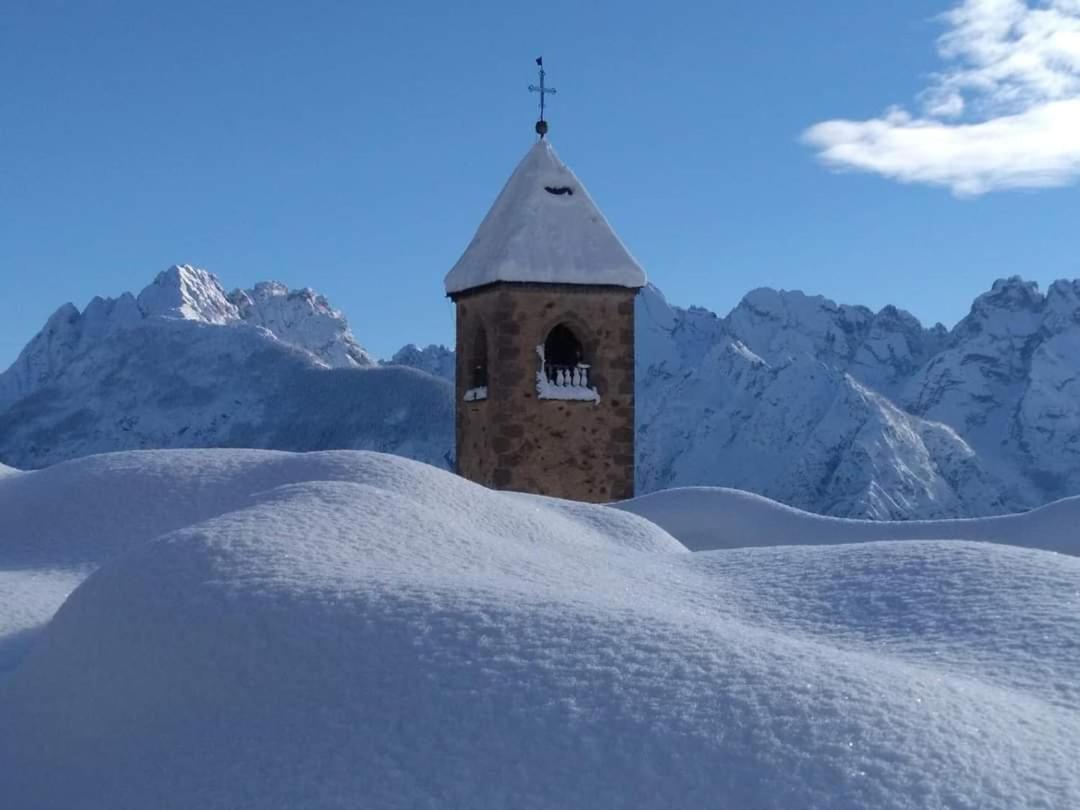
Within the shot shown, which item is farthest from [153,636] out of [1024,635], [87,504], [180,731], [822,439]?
[822,439]

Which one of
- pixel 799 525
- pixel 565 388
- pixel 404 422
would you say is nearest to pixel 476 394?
pixel 565 388

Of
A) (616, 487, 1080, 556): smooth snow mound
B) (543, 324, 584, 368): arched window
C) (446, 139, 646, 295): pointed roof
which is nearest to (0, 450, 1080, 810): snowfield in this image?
(616, 487, 1080, 556): smooth snow mound

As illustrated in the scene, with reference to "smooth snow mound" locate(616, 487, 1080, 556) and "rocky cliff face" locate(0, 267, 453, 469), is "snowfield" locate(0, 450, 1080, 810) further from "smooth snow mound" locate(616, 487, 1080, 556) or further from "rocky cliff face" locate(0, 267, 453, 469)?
"rocky cliff face" locate(0, 267, 453, 469)

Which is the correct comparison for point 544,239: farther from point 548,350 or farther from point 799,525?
point 799,525

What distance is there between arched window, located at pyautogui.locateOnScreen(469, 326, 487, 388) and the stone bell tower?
10 mm

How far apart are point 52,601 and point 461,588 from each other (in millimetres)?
2608

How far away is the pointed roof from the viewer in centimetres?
1264

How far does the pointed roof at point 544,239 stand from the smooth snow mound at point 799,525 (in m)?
3.01

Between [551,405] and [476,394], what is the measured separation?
2.69 feet

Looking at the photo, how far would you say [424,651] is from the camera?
3402mm

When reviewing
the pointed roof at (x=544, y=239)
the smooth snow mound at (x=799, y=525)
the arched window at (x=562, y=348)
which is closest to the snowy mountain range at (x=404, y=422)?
the pointed roof at (x=544, y=239)

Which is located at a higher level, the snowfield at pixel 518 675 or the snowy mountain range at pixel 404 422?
the snowy mountain range at pixel 404 422

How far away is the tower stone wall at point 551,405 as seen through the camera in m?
12.6

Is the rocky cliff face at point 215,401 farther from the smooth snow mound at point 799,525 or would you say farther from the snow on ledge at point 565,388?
the smooth snow mound at point 799,525
